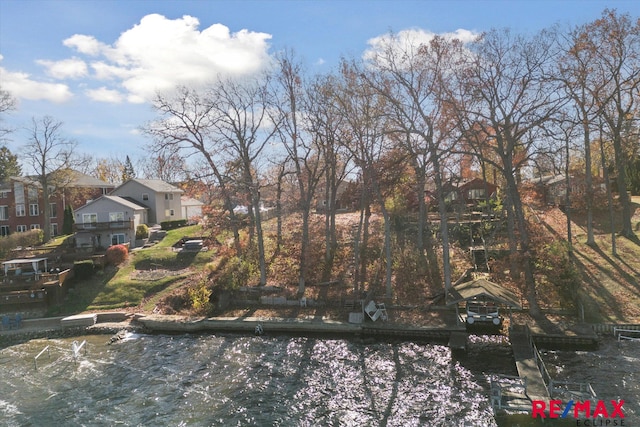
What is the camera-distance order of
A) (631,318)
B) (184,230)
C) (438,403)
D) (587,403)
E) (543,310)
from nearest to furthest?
(587,403) < (438,403) < (631,318) < (543,310) < (184,230)

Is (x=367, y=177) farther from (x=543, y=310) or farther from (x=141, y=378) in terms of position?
(x=141, y=378)

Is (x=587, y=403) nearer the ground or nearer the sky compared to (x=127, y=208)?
nearer the ground

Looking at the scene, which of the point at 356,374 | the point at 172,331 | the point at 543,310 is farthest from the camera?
the point at 172,331

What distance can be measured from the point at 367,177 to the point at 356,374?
1415 centimetres

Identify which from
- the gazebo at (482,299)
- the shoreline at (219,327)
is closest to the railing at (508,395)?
the gazebo at (482,299)

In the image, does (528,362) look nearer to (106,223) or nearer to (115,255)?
(115,255)

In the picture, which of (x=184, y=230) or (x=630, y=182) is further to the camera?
(x=630, y=182)

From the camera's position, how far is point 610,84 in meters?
28.8

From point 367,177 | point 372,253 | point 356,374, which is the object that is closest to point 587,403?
point 356,374

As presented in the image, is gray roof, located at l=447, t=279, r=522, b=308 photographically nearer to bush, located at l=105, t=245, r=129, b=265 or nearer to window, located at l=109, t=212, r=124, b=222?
bush, located at l=105, t=245, r=129, b=265

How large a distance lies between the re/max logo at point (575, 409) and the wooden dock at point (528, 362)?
646mm

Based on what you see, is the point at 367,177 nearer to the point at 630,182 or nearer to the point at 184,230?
the point at 184,230

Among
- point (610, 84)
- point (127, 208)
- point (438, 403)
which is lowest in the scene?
point (438, 403)

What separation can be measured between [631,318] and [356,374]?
14.5 meters
